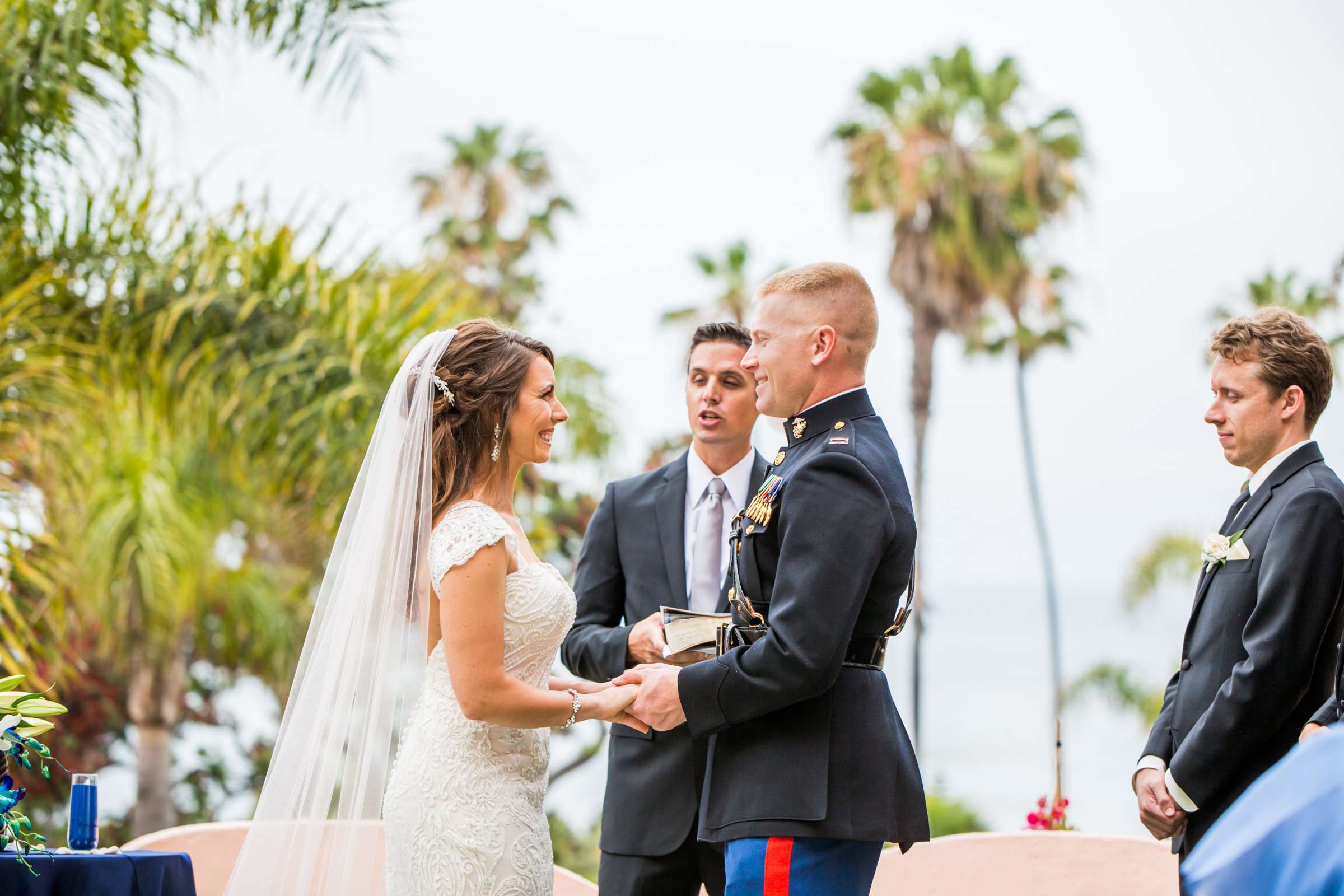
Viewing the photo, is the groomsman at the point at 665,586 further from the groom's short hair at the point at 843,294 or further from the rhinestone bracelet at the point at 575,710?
the groom's short hair at the point at 843,294

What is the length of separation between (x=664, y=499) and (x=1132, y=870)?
2.47 m

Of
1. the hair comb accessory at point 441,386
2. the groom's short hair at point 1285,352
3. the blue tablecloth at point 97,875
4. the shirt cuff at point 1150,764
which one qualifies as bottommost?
the blue tablecloth at point 97,875

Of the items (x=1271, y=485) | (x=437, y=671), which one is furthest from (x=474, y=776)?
(x=1271, y=485)

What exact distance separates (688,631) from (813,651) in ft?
2.01

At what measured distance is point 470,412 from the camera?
3252mm

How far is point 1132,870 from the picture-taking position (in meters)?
4.73

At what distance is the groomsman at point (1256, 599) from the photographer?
3105mm

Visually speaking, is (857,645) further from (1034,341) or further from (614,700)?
(1034,341)

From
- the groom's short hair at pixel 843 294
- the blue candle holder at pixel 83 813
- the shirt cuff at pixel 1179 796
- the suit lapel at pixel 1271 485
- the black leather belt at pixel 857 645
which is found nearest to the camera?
the black leather belt at pixel 857 645

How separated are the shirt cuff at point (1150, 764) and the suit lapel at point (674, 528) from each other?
4.57ft

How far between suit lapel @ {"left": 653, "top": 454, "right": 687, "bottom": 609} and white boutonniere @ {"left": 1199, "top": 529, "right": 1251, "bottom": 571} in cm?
152

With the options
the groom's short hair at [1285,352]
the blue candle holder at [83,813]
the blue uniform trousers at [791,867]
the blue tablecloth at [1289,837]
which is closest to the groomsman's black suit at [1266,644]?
the groom's short hair at [1285,352]

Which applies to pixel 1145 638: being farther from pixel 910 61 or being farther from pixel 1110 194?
pixel 910 61

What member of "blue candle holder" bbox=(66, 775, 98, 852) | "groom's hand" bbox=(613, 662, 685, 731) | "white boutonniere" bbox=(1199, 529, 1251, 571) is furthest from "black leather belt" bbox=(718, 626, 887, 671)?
"blue candle holder" bbox=(66, 775, 98, 852)
